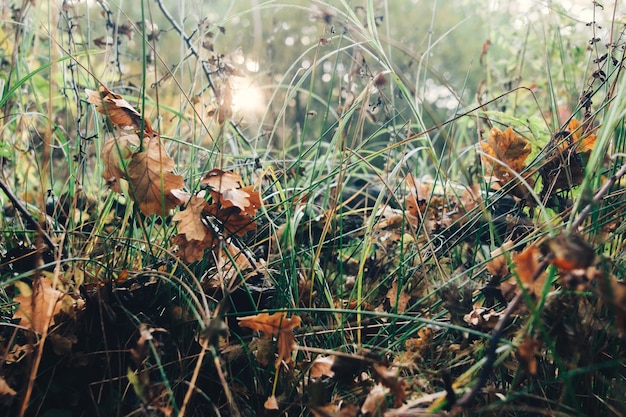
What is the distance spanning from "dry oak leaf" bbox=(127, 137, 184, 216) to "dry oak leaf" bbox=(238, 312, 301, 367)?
248mm

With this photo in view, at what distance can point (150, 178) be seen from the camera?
0.86 metres

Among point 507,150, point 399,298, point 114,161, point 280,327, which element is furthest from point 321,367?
point 507,150

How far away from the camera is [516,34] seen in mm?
2545

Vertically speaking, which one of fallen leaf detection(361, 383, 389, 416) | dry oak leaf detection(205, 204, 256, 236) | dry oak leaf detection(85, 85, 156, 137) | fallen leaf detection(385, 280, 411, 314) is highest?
dry oak leaf detection(85, 85, 156, 137)

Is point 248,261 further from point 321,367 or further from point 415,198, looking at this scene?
point 415,198

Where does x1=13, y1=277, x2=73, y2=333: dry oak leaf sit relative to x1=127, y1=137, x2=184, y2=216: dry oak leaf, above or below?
below

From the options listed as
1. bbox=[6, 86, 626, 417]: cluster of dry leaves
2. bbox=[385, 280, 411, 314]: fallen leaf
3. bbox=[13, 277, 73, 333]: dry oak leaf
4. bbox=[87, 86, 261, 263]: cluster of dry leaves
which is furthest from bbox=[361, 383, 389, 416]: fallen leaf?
bbox=[13, 277, 73, 333]: dry oak leaf

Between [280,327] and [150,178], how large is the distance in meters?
0.35

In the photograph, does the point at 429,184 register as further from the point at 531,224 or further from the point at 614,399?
the point at 614,399

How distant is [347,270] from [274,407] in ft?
1.84

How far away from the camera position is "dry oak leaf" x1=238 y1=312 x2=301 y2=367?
2.53ft

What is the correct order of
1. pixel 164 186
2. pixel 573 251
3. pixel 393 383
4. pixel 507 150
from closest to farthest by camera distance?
pixel 573 251 < pixel 393 383 < pixel 164 186 < pixel 507 150

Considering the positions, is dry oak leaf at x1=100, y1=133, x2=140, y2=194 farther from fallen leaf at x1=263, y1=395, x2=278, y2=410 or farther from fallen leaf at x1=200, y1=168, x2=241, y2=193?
fallen leaf at x1=263, y1=395, x2=278, y2=410

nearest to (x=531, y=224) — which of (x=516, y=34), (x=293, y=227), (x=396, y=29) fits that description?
(x=293, y=227)
